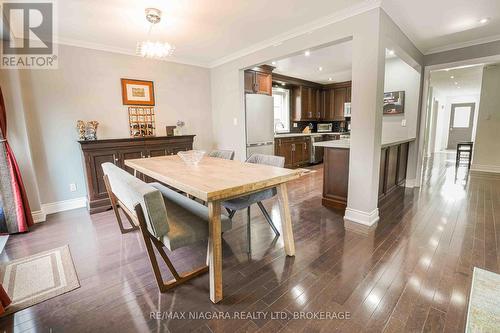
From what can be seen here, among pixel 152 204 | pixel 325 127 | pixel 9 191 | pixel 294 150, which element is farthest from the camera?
pixel 325 127

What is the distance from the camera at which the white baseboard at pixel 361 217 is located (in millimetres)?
2686

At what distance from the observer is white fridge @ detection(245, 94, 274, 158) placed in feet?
14.3

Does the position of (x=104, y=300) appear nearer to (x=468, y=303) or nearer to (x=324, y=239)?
(x=324, y=239)

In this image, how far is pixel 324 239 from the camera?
237 cm

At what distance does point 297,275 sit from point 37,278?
203cm

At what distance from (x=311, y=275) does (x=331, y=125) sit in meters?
6.21

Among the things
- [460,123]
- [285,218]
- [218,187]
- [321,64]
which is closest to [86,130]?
[218,187]

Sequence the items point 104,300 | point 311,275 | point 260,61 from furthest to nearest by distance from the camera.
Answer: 1. point 260,61
2. point 311,275
3. point 104,300

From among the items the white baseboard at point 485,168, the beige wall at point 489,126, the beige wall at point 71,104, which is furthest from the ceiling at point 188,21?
the white baseboard at point 485,168

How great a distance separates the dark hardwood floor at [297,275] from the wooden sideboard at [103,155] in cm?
34

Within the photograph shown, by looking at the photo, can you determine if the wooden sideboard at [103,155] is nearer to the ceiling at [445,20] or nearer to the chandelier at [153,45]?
the chandelier at [153,45]

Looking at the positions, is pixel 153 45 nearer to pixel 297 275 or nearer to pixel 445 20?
pixel 297 275

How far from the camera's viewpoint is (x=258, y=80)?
4.65m

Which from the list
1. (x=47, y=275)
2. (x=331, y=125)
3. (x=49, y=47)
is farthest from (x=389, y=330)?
(x=331, y=125)
